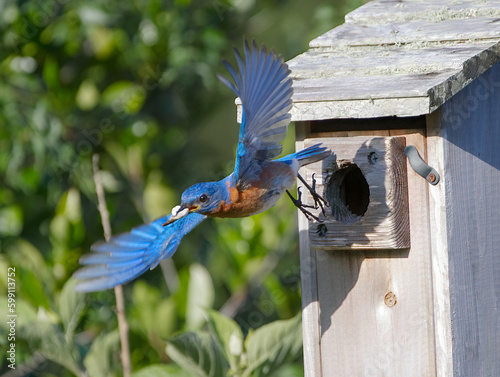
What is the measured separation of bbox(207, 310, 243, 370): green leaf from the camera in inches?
123

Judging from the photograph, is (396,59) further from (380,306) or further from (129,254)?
(129,254)

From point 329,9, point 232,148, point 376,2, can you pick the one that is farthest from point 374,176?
point 232,148

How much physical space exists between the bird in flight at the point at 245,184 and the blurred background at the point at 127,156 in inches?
29.9

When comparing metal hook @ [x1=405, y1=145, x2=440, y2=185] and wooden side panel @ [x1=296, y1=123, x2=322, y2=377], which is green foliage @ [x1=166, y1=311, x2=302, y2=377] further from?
metal hook @ [x1=405, y1=145, x2=440, y2=185]

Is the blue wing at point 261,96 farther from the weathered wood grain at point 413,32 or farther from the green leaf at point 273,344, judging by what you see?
the green leaf at point 273,344

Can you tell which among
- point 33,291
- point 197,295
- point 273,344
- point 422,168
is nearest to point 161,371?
point 273,344

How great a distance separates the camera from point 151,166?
518 centimetres

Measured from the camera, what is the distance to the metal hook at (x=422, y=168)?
2611mm

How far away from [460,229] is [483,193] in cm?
22

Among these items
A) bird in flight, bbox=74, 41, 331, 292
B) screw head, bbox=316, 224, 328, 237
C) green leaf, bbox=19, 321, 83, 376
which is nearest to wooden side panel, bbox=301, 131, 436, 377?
screw head, bbox=316, 224, 328, 237

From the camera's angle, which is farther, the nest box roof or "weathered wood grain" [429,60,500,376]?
"weathered wood grain" [429,60,500,376]

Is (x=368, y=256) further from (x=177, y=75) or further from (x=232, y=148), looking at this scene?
(x=232, y=148)

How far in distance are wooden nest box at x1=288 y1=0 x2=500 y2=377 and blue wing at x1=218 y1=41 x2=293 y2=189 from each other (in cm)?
7

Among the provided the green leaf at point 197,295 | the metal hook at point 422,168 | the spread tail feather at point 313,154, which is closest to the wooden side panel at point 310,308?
the spread tail feather at point 313,154
